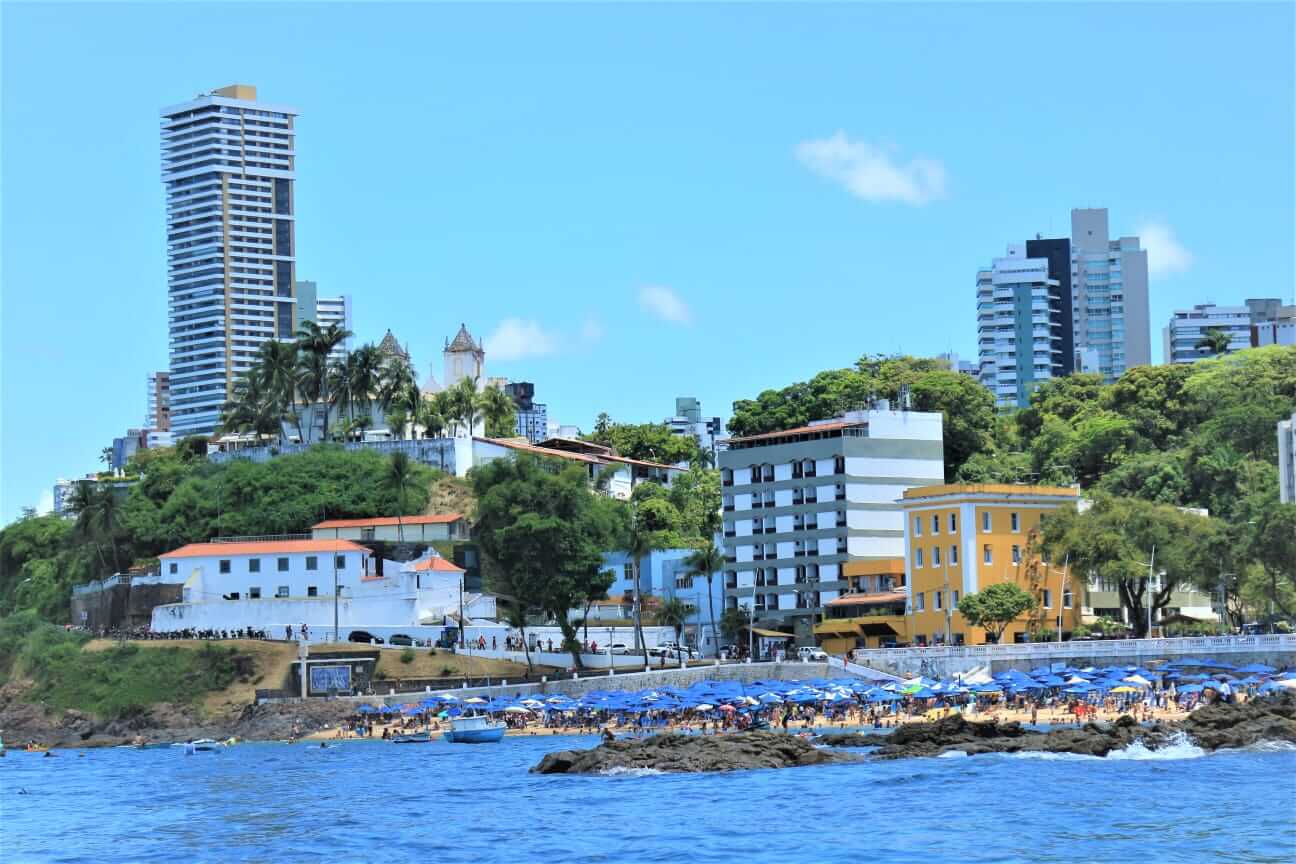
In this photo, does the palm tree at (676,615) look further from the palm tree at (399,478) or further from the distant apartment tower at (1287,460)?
the distant apartment tower at (1287,460)

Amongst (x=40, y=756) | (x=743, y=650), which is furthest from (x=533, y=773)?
(x=743, y=650)

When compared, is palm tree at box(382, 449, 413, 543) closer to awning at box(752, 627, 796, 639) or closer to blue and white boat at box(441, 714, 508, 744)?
awning at box(752, 627, 796, 639)

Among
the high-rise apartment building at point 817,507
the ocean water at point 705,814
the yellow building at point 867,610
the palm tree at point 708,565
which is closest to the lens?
the ocean water at point 705,814

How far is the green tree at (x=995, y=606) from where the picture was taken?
96.7 metres

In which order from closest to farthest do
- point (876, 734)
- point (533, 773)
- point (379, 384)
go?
1. point (533, 773)
2. point (876, 734)
3. point (379, 384)

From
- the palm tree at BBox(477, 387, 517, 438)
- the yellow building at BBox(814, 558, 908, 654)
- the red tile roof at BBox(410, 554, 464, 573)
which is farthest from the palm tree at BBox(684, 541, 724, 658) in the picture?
the palm tree at BBox(477, 387, 517, 438)

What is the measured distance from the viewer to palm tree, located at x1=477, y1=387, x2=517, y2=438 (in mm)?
153000

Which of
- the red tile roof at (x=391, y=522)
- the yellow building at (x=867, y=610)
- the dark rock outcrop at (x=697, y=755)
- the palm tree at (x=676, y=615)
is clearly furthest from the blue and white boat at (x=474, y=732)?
the red tile roof at (x=391, y=522)

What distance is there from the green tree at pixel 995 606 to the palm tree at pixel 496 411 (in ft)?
204

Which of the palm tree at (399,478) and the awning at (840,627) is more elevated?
the palm tree at (399,478)

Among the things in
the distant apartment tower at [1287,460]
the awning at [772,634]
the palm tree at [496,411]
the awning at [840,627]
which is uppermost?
the palm tree at [496,411]

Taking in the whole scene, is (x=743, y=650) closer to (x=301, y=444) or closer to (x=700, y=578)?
(x=700, y=578)

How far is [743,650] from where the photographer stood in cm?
11250

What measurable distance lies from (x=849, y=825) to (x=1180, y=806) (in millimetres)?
9082
